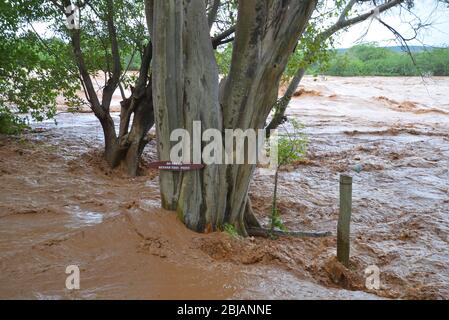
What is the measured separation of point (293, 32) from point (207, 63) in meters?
0.97

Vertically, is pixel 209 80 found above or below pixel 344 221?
above

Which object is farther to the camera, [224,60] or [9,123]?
[9,123]

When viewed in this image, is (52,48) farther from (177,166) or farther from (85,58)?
(177,166)

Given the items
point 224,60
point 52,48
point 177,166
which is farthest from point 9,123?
point 177,166

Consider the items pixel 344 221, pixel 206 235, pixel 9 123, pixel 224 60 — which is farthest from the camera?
pixel 9 123

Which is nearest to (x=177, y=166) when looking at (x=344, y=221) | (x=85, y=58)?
(x=344, y=221)

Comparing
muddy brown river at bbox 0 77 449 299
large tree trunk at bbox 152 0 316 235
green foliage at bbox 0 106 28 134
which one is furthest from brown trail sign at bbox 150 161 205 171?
green foliage at bbox 0 106 28 134

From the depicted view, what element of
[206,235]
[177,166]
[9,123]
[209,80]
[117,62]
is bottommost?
[206,235]

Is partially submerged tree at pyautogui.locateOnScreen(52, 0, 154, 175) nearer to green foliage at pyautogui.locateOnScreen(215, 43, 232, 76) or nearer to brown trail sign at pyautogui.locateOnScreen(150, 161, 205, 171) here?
green foliage at pyautogui.locateOnScreen(215, 43, 232, 76)

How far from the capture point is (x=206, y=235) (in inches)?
181

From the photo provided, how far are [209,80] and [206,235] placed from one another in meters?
1.70

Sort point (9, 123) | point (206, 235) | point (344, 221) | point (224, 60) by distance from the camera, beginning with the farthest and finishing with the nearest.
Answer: point (9, 123), point (224, 60), point (344, 221), point (206, 235)

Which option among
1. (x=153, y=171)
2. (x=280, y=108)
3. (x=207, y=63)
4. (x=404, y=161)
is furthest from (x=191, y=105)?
(x=404, y=161)

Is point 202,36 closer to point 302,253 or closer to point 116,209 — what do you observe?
point 116,209
